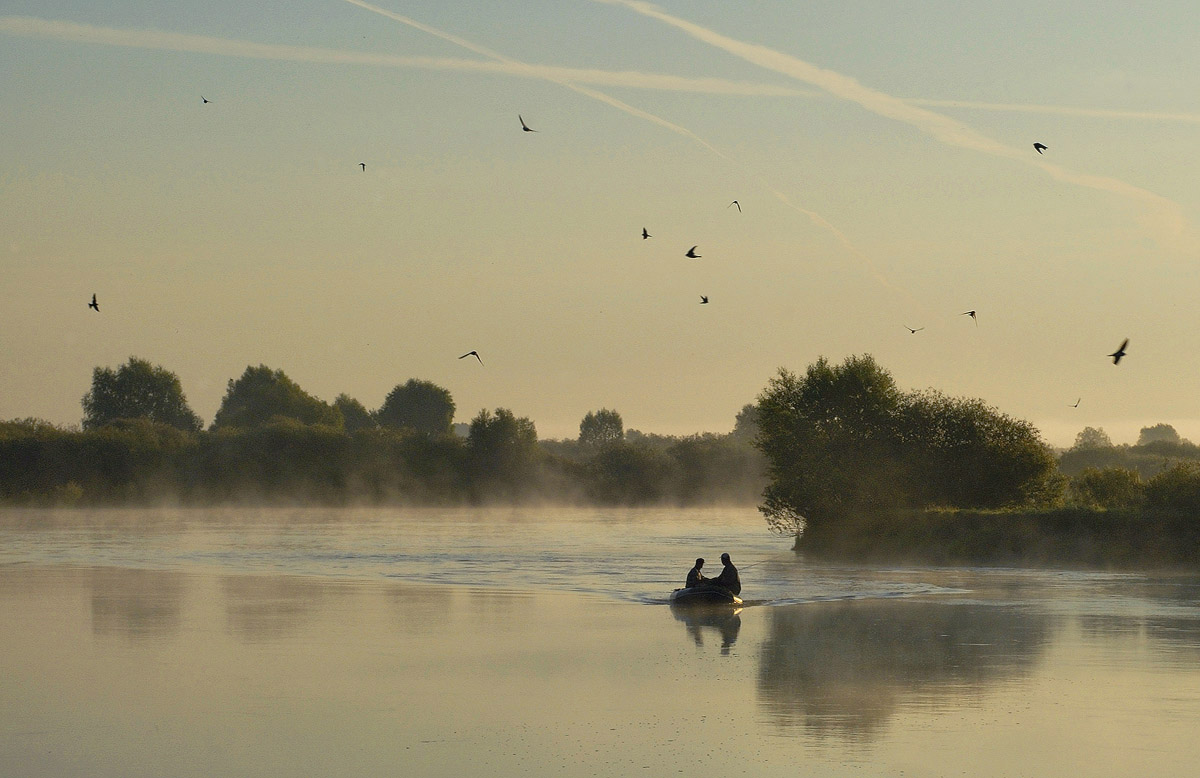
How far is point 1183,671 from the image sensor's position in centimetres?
2678

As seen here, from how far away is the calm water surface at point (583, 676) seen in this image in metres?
18.7

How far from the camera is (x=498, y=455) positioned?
170375 mm

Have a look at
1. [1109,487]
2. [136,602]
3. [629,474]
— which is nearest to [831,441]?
[1109,487]

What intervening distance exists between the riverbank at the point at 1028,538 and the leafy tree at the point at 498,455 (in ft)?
312

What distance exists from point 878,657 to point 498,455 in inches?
5596

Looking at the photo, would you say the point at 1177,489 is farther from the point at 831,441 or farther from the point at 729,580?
the point at 729,580

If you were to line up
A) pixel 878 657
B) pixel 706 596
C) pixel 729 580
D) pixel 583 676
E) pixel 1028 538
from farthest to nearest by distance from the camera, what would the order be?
pixel 1028 538 < pixel 729 580 < pixel 706 596 < pixel 878 657 < pixel 583 676

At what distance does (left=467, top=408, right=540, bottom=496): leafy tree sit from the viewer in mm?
169500

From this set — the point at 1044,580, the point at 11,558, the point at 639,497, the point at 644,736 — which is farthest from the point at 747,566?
the point at 639,497

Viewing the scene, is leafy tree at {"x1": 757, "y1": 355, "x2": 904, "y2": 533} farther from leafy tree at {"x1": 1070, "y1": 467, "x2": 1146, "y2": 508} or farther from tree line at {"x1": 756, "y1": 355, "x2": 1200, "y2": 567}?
leafy tree at {"x1": 1070, "y1": 467, "x2": 1146, "y2": 508}

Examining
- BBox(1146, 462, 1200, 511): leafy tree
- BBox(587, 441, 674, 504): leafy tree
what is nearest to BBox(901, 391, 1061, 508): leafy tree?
BBox(1146, 462, 1200, 511): leafy tree

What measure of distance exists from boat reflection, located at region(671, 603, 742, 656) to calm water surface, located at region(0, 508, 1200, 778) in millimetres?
233

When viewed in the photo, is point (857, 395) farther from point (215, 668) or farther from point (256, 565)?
point (215, 668)

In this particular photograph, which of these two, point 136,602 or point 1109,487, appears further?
point 1109,487
